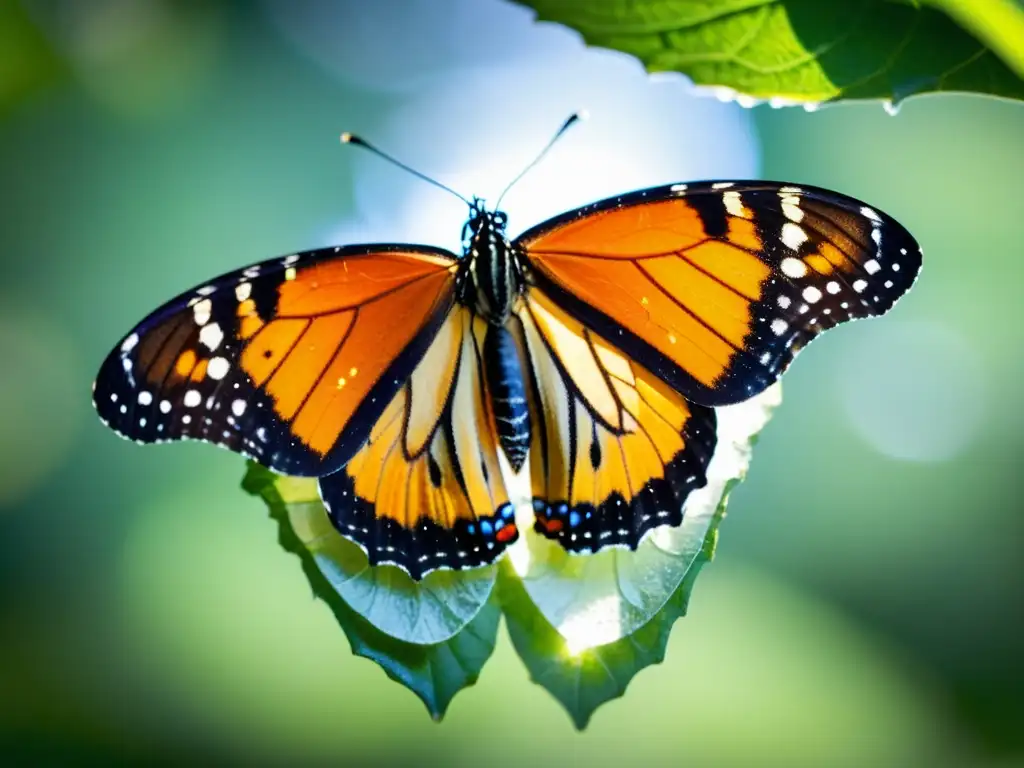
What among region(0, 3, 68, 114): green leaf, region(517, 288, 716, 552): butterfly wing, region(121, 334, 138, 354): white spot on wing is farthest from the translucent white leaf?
region(0, 3, 68, 114): green leaf

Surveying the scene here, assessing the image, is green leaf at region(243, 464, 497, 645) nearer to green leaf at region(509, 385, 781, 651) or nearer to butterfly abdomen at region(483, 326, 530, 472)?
green leaf at region(509, 385, 781, 651)

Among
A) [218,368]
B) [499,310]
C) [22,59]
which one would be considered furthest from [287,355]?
[22,59]

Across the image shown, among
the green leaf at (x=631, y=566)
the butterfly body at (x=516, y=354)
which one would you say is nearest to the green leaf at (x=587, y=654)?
the green leaf at (x=631, y=566)

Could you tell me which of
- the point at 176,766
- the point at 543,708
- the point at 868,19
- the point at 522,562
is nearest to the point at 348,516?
the point at 522,562

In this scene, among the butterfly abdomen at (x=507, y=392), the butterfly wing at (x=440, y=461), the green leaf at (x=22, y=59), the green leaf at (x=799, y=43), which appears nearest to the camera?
the green leaf at (x=799, y=43)

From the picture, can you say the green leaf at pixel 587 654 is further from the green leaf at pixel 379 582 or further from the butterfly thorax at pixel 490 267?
the butterfly thorax at pixel 490 267

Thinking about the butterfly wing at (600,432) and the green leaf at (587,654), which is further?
the butterfly wing at (600,432)

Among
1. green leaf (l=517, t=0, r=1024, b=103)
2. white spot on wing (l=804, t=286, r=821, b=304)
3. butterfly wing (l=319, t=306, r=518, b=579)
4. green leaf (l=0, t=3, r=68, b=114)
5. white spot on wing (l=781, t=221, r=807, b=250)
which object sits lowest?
butterfly wing (l=319, t=306, r=518, b=579)
